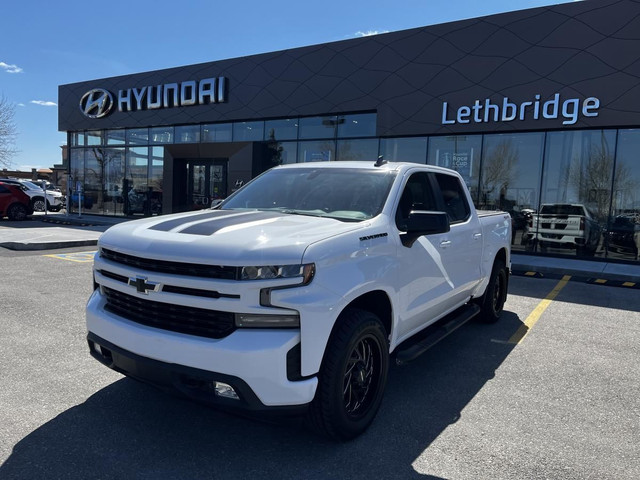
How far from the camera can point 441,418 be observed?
3.60 meters

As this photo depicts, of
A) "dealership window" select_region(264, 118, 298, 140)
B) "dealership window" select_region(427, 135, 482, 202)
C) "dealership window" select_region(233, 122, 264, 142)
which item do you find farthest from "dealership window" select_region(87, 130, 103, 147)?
"dealership window" select_region(427, 135, 482, 202)

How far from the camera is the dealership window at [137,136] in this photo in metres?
21.4

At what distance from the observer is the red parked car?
20.1m

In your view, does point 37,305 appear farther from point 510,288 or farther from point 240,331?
point 510,288

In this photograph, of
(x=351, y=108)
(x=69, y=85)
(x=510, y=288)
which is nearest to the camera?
(x=510, y=288)

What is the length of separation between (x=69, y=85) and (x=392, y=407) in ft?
81.7

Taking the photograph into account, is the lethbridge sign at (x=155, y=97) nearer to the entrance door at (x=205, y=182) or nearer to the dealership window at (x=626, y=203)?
the entrance door at (x=205, y=182)

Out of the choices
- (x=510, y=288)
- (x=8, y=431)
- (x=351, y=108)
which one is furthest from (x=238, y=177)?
(x=8, y=431)

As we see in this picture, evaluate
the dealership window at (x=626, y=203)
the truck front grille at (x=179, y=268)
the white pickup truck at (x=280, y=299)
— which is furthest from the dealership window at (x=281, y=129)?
the truck front grille at (x=179, y=268)

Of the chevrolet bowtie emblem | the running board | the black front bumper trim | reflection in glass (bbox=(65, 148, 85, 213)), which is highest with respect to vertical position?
reflection in glass (bbox=(65, 148, 85, 213))

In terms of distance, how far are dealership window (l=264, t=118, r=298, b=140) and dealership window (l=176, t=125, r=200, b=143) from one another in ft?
11.7

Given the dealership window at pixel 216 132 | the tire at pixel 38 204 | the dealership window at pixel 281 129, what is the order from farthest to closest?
1. the tire at pixel 38 204
2. the dealership window at pixel 216 132
3. the dealership window at pixel 281 129

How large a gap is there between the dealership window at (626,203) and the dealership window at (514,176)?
1822 millimetres

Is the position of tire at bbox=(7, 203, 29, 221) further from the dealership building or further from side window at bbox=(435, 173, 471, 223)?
side window at bbox=(435, 173, 471, 223)
